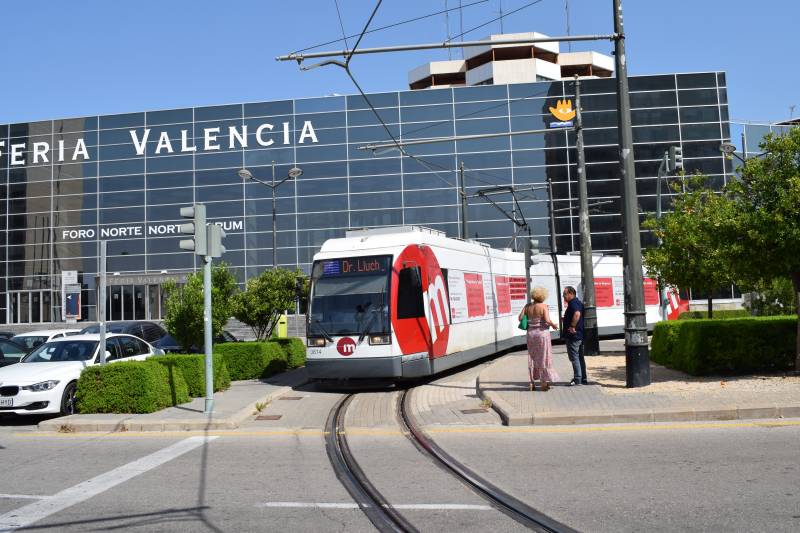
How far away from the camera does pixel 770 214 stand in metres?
12.2

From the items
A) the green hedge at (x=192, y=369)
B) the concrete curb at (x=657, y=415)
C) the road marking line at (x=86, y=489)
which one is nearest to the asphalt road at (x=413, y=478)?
the road marking line at (x=86, y=489)

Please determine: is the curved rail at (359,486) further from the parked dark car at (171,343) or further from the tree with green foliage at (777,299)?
the tree with green foliage at (777,299)

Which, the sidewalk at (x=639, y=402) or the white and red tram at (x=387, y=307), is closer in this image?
the sidewalk at (x=639, y=402)

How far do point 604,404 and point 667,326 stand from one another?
6402mm

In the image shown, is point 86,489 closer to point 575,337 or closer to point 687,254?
point 575,337

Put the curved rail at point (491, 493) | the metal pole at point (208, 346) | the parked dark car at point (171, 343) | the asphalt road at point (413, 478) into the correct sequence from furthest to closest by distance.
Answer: the parked dark car at point (171, 343), the metal pole at point (208, 346), the asphalt road at point (413, 478), the curved rail at point (491, 493)

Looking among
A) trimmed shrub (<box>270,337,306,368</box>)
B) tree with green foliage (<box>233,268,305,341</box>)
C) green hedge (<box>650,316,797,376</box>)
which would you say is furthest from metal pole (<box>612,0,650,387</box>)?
trimmed shrub (<box>270,337,306,368</box>)

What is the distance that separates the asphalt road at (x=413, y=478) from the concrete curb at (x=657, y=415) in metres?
0.28

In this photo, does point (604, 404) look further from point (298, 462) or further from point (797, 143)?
point (797, 143)

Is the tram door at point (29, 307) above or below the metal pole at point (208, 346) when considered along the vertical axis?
above

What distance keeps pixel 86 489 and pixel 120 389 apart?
5276 millimetres

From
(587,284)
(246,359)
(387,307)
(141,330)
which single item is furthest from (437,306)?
(141,330)

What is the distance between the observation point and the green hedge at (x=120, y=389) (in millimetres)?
12141

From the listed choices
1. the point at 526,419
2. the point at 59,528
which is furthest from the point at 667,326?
the point at 59,528
